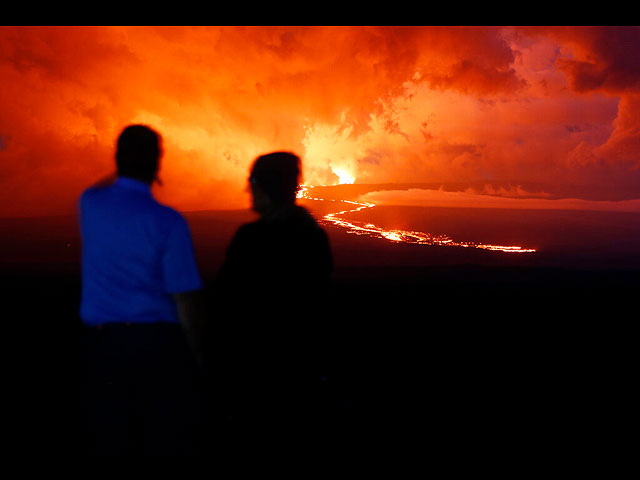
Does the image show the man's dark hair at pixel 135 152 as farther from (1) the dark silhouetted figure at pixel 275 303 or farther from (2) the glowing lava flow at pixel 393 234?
(2) the glowing lava flow at pixel 393 234

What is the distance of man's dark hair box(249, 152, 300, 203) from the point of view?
1.17 metres

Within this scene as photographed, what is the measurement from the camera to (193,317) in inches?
45.7

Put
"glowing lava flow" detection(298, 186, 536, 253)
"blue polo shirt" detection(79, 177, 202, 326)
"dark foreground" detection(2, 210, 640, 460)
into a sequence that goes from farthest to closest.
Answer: "glowing lava flow" detection(298, 186, 536, 253) → "dark foreground" detection(2, 210, 640, 460) → "blue polo shirt" detection(79, 177, 202, 326)

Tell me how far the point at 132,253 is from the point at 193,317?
8.6 inches

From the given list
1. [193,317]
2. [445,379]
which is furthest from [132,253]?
[445,379]

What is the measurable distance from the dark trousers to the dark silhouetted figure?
111 millimetres

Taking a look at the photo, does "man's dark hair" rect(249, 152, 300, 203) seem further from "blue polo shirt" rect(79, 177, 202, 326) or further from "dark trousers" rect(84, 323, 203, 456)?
"dark trousers" rect(84, 323, 203, 456)

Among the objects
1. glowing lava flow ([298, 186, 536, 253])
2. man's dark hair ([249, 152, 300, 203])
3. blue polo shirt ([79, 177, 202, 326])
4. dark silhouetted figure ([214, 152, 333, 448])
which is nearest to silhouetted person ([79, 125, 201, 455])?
blue polo shirt ([79, 177, 202, 326])

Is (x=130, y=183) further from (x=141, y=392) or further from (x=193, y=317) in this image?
(x=141, y=392)

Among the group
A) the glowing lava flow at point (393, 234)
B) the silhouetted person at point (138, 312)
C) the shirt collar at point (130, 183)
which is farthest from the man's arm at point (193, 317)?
the glowing lava flow at point (393, 234)

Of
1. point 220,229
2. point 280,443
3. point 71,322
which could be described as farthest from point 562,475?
point 220,229
